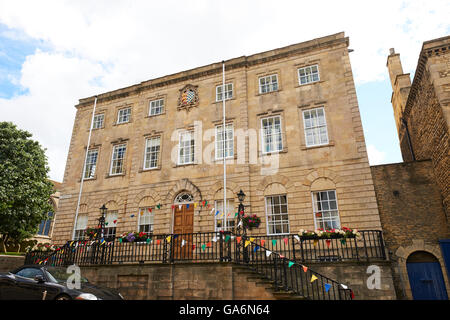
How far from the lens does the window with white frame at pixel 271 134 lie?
15.7m

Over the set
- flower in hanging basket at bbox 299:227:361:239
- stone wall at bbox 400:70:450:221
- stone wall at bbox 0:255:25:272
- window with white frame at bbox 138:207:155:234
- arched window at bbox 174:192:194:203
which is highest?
stone wall at bbox 400:70:450:221

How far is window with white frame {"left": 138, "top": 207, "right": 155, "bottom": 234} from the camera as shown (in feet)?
54.4

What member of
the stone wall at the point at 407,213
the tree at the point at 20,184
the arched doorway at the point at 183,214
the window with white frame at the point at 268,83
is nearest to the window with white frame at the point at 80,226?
the tree at the point at 20,184

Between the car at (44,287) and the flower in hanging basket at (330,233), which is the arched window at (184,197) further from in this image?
the car at (44,287)

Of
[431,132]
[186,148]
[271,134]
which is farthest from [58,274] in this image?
[431,132]

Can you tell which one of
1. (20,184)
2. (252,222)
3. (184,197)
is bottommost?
(252,222)

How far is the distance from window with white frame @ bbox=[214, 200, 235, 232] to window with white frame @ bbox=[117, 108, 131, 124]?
9833 mm

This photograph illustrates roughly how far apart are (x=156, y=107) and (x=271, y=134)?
27.4ft

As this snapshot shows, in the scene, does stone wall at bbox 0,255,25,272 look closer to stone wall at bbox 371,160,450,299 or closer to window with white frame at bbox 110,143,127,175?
window with white frame at bbox 110,143,127,175

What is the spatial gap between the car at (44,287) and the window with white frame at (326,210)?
29.8 feet

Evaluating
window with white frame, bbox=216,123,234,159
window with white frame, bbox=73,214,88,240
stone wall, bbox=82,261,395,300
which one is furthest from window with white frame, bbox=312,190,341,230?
window with white frame, bbox=73,214,88,240

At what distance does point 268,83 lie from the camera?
57.0ft

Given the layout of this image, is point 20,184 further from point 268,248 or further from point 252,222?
point 268,248

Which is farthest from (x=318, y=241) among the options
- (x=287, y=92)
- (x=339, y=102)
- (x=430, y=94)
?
(x=430, y=94)
